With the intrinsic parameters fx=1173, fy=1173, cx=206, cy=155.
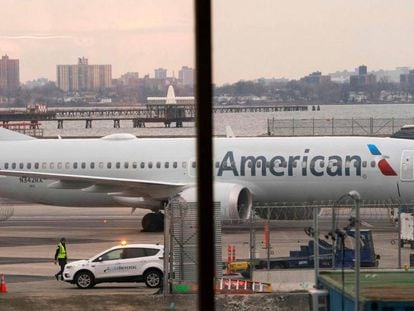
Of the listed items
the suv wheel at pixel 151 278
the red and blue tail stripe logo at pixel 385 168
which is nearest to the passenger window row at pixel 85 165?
the red and blue tail stripe logo at pixel 385 168

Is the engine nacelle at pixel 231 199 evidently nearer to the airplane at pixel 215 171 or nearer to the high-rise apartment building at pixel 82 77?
the airplane at pixel 215 171

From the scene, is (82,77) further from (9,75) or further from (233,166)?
(233,166)

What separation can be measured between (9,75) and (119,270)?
13128cm

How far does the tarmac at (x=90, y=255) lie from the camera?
73.1 feet

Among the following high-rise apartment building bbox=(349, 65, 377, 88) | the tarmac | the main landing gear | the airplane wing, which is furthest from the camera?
high-rise apartment building bbox=(349, 65, 377, 88)

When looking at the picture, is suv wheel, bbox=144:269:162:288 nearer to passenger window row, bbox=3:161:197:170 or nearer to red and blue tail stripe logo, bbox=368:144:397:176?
red and blue tail stripe logo, bbox=368:144:397:176

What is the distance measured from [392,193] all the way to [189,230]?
40.7 feet

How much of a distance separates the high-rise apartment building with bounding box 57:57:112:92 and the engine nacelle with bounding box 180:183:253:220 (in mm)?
119433

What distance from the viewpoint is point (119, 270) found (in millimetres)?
26109

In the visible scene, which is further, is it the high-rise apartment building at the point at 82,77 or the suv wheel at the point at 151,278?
the high-rise apartment building at the point at 82,77

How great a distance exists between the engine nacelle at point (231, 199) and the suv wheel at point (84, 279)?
9.10m

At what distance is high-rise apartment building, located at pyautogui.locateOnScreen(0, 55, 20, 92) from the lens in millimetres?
152875

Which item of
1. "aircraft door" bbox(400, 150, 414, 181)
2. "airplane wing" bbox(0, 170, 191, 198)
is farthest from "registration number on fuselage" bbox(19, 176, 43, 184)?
"aircraft door" bbox(400, 150, 414, 181)

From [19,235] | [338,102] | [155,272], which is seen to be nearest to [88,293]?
[155,272]
